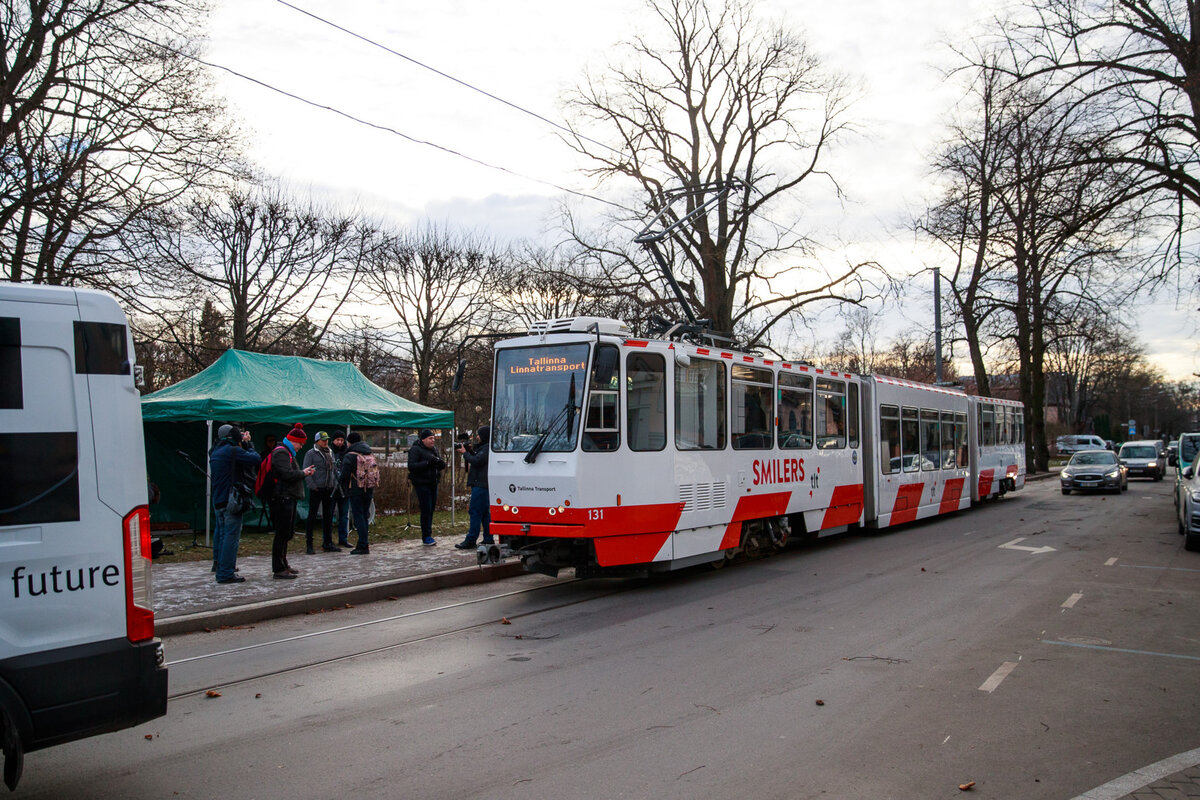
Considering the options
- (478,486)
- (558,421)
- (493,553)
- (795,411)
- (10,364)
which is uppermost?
(10,364)

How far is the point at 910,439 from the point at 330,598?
41.8 feet

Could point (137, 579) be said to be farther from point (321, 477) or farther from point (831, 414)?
point (831, 414)

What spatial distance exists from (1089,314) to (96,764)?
2903 centimetres

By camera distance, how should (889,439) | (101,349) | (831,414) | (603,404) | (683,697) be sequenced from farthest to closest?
(889,439) < (831,414) < (603,404) < (683,697) < (101,349)

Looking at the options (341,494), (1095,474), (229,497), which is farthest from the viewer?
(1095,474)

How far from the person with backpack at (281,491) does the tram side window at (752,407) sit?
610 cm

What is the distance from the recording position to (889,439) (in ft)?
53.9

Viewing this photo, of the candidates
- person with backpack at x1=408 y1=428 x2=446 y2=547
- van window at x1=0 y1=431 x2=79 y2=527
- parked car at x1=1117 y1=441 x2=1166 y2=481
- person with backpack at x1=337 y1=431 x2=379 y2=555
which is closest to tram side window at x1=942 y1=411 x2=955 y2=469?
person with backpack at x1=408 y1=428 x2=446 y2=547

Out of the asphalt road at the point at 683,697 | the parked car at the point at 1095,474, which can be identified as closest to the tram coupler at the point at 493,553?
the asphalt road at the point at 683,697

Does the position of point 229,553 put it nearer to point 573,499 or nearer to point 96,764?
point 573,499

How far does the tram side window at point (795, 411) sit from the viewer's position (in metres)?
13.0

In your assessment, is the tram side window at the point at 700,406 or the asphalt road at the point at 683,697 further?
the tram side window at the point at 700,406

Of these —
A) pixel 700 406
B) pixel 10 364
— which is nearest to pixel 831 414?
pixel 700 406

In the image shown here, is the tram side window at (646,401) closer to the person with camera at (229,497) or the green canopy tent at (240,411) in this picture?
the person with camera at (229,497)
